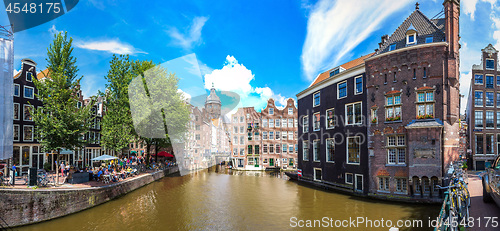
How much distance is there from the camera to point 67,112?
21.1 m

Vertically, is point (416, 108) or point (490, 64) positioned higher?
point (490, 64)

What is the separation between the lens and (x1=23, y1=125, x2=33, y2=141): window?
28.9 m

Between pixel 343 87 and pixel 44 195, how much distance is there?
87.6ft

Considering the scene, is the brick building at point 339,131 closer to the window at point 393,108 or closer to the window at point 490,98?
the window at point 393,108

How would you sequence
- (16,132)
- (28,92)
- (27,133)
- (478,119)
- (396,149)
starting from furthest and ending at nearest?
(478,119) < (28,92) < (27,133) < (16,132) < (396,149)

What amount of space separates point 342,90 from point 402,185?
10.8m

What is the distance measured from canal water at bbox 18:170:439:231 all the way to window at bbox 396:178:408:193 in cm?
158

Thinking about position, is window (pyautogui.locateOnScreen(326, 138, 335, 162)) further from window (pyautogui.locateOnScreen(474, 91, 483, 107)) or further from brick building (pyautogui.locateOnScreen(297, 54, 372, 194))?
window (pyautogui.locateOnScreen(474, 91, 483, 107))

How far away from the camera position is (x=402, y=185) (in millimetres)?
21750

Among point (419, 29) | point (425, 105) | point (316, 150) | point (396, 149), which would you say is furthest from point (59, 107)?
point (419, 29)

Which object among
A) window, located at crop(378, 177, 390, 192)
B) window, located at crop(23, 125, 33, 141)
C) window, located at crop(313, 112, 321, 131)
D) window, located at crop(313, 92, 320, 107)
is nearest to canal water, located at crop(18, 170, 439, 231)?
window, located at crop(378, 177, 390, 192)

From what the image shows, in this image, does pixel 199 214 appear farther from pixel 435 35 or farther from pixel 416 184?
pixel 435 35

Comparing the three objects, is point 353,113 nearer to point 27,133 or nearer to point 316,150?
point 316,150

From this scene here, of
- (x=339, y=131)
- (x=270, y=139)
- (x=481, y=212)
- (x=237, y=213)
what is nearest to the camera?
(x=481, y=212)
